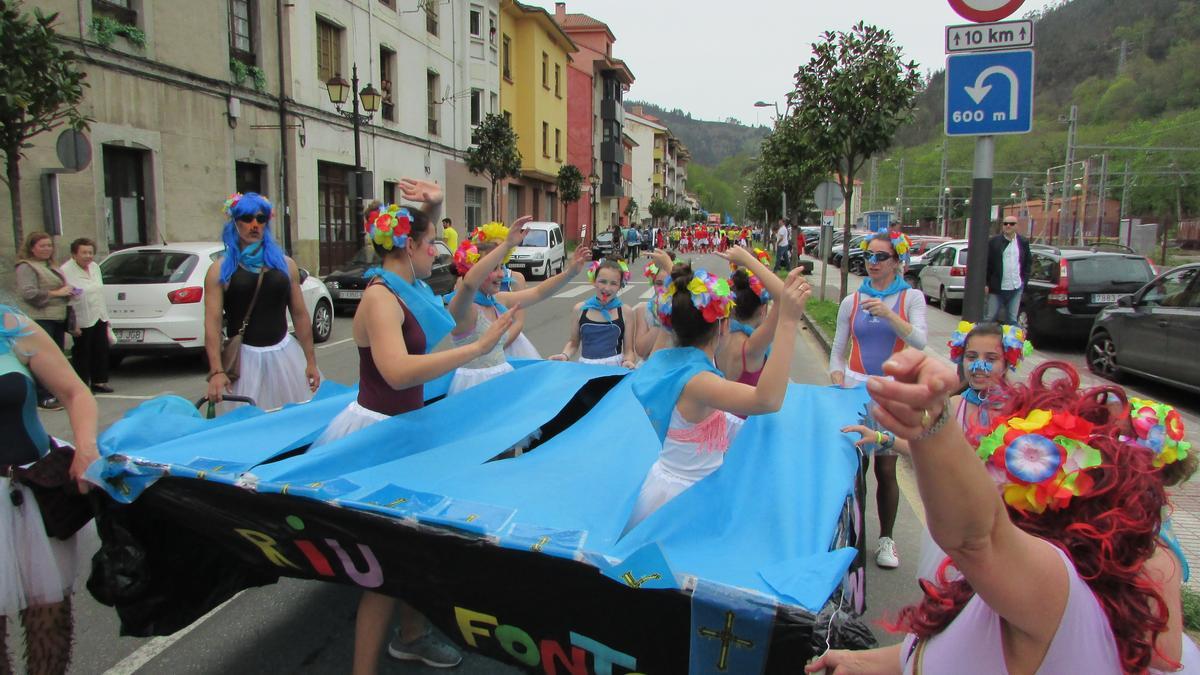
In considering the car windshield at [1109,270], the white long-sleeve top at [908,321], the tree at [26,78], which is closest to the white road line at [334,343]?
the tree at [26,78]

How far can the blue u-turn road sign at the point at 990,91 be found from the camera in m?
4.89

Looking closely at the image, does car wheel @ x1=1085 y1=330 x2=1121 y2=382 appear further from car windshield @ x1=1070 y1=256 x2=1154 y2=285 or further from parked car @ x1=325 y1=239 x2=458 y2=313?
parked car @ x1=325 y1=239 x2=458 y2=313

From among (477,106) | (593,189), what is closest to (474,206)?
(477,106)

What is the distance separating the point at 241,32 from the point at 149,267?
10661mm

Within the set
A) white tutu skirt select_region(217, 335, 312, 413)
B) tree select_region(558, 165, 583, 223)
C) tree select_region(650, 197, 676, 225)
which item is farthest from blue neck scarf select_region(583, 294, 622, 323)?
tree select_region(650, 197, 676, 225)

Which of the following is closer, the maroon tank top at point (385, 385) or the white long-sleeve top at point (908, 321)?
the maroon tank top at point (385, 385)

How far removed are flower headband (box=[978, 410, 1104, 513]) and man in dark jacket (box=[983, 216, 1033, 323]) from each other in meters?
11.1

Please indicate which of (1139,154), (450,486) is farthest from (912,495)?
(1139,154)

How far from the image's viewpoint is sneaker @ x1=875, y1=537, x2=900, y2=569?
4289 mm

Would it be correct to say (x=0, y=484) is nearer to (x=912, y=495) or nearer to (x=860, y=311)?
(x=860, y=311)

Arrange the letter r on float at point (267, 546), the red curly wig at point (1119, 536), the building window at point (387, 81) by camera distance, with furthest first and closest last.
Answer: the building window at point (387, 81)
the letter r on float at point (267, 546)
the red curly wig at point (1119, 536)

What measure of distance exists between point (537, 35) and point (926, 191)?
7546 cm

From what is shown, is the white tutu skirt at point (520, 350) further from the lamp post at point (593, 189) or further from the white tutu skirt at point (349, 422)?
the lamp post at point (593, 189)

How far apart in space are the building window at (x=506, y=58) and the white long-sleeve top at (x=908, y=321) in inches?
1325
